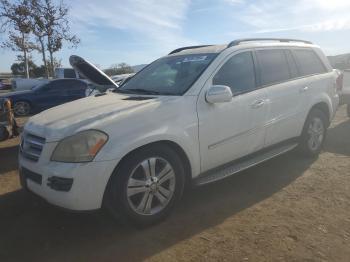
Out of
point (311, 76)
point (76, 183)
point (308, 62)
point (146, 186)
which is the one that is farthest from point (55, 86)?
point (76, 183)

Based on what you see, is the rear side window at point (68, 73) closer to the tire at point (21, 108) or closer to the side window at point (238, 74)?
the tire at point (21, 108)

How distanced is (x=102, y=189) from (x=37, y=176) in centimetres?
66

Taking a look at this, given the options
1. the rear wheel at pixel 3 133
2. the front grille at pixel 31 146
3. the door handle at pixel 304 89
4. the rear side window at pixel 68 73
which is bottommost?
the rear wheel at pixel 3 133

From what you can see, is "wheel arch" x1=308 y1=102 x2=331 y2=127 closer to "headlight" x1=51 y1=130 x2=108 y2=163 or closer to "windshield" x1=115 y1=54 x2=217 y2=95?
"windshield" x1=115 y1=54 x2=217 y2=95

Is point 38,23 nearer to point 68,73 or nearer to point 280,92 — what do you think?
point 68,73

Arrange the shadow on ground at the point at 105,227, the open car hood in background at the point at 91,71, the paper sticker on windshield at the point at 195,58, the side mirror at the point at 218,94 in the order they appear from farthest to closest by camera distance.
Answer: the open car hood in background at the point at 91,71 → the paper sticker on windshield at the point at 195,58 → the side mirror at the point at 218,94 → the shadow on ground at the point at 105,227

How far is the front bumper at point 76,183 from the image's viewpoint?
10.6ft

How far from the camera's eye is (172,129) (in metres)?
3.74

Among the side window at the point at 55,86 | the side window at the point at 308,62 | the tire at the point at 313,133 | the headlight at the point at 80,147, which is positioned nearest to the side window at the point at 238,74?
the side window at the point at 308,62

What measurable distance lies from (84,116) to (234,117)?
5.50 feet

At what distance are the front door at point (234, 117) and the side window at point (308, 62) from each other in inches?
46.7

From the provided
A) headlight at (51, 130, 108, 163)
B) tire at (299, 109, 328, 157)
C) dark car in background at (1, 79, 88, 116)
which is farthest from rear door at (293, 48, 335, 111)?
dark car in background at (1, 79, 88, 116)

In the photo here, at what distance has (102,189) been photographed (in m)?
3.33

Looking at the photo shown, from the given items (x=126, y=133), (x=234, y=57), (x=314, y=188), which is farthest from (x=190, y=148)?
(x=314, y=188)
